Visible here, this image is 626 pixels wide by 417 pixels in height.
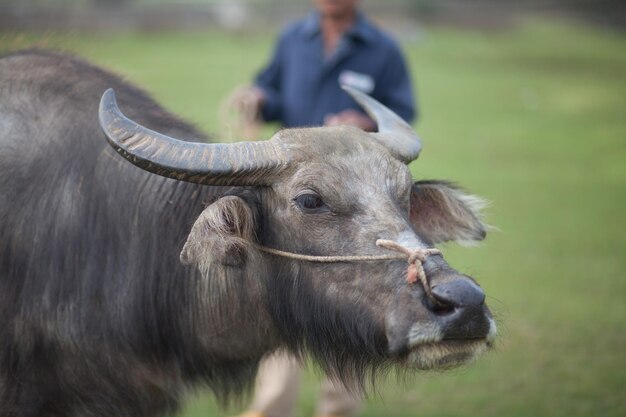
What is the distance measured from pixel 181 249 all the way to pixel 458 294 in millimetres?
1449

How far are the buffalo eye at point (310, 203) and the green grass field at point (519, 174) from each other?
892mm

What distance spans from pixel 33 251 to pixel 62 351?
1.67 ft

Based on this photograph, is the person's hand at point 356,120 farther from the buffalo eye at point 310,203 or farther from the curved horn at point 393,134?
the buffalo eye at point 310,203

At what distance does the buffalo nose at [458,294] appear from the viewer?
3.21 m

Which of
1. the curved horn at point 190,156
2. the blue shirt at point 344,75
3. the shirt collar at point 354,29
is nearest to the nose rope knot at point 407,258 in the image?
the curved horn at point 190,156

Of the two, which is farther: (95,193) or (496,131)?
(496,131)

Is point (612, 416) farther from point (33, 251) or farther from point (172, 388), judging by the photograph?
point (33, 251)

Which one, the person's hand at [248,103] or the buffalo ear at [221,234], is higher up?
the person's hand at [248,103]

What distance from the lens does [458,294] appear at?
322 cm

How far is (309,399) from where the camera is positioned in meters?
6.12

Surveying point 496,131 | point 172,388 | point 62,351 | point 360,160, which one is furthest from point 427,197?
point 496,131

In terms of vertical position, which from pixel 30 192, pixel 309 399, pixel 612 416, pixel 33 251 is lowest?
pixel 309 399

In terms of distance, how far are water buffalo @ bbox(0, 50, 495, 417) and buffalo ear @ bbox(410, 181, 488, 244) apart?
1 centimetres

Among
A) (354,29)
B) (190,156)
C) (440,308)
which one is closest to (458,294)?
(440,308)
